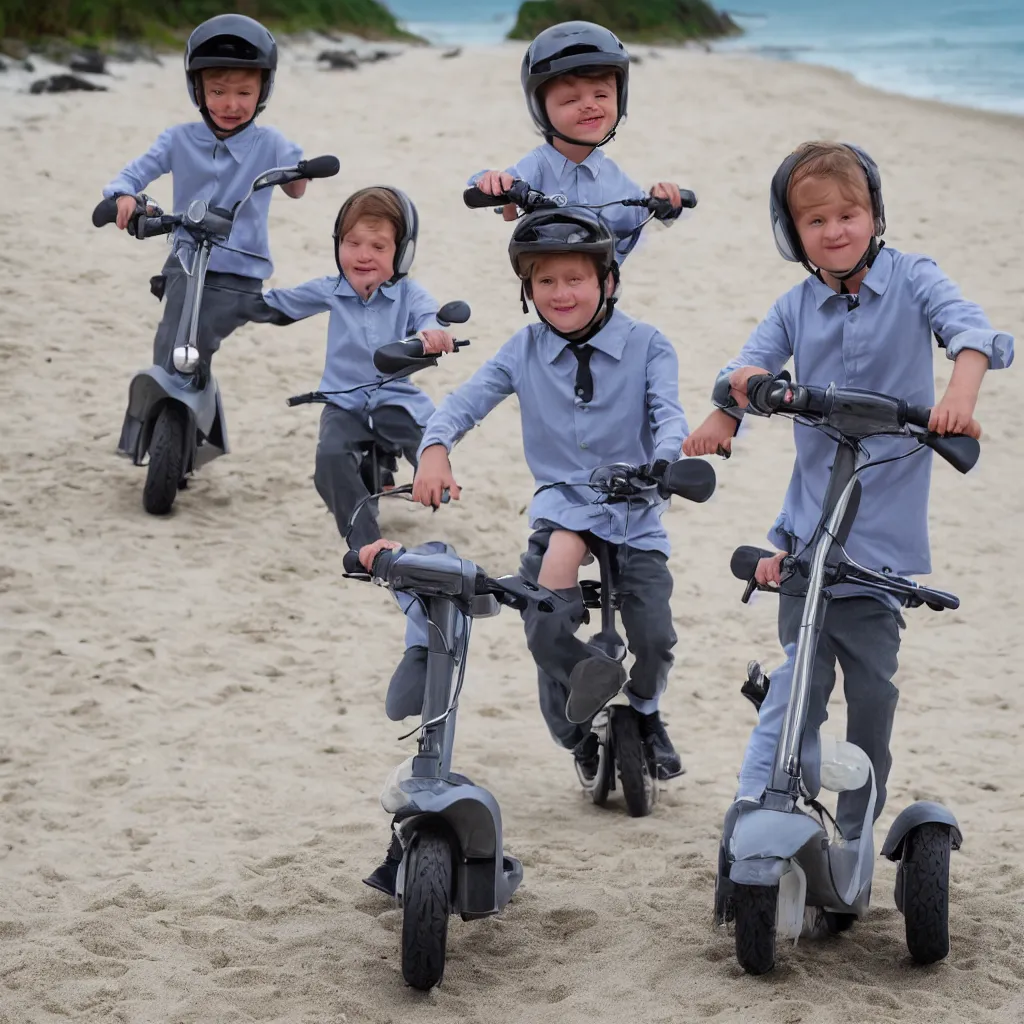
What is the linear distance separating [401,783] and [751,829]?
32.0 inches

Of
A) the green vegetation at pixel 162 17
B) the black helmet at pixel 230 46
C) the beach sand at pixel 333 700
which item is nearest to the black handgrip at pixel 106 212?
the black helmet at pixel 230 46

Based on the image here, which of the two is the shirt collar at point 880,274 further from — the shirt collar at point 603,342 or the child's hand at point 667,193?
the child's hand at point 667,193

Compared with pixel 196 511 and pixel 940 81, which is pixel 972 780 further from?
pixel 940 81

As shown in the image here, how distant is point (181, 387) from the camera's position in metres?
7.28

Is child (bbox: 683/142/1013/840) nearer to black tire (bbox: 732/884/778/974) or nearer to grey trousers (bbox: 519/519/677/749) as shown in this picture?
black tire (bbox: 732/884/778/974)

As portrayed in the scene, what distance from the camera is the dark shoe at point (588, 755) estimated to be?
5141 millimetres

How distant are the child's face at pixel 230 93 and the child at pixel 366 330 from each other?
96 centimetres

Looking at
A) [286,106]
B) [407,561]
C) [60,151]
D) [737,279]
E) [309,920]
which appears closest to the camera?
[407,561]

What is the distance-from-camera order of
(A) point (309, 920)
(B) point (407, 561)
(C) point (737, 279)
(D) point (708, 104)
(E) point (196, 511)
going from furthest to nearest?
(D) point (708, 104)
(C) point (737, 279)
(E) point (196, 511)
(A) point (309, 920)
(B) point (407, 561)

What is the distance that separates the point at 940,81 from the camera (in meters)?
23.9

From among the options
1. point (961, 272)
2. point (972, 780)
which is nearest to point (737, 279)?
point (961, 272)

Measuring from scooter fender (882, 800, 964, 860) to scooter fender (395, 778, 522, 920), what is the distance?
3.02 feet

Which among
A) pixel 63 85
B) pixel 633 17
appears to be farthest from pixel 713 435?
pixel 633 17

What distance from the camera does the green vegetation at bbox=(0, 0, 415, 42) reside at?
58.3ft
